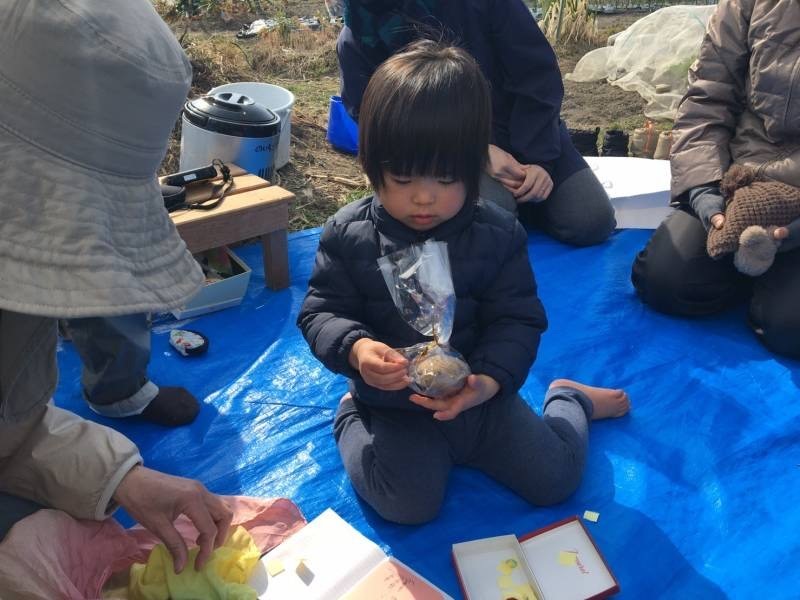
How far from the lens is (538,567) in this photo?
1.71m

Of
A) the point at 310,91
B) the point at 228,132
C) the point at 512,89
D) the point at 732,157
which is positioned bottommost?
the point at 310,91

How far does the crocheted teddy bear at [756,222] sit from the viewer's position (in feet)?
7.76

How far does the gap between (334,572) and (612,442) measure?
993 millimetres

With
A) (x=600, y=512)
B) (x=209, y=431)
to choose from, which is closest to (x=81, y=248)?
(x=209, y=431)

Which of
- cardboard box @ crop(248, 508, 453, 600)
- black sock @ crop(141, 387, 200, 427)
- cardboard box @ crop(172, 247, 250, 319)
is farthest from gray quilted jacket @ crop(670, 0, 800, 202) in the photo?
black sock @ crop(141, 387, 200, 427)

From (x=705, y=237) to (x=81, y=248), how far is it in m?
2.44

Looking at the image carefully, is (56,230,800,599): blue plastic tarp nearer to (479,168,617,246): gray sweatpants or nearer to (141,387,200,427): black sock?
(141,387,200,427): black sock

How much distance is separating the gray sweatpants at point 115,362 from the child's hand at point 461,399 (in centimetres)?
94

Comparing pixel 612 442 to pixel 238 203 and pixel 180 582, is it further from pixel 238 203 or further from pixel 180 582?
pixel 238 203

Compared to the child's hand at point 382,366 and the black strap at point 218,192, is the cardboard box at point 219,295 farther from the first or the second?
the child's hand at point 382,366

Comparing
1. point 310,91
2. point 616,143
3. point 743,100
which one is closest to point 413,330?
point 743,100

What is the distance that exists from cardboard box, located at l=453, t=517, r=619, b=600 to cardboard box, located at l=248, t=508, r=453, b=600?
111 millimetres

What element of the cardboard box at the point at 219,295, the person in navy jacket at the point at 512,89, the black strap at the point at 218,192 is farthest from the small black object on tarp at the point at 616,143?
the cardboard box at the point at 219,295

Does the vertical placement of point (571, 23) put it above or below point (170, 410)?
above
